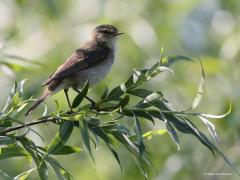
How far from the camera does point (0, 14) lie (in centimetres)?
825

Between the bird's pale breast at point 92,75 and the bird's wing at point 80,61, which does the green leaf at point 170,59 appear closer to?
the bird's wing at point 80,61

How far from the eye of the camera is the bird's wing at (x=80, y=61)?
5.43 metres

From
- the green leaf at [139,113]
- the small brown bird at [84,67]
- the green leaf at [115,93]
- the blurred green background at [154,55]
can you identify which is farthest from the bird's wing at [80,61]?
the green leaf at [139,113]

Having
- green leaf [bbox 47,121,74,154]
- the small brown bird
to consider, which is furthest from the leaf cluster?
the small brown bird

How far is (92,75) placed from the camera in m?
5.91

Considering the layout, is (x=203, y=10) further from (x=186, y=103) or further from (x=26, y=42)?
(x=26, y=42)

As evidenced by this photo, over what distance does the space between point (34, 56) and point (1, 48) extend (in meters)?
2.67

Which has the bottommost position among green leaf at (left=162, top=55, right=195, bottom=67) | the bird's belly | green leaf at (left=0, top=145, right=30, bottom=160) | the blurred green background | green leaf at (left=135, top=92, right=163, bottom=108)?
the blurred green background

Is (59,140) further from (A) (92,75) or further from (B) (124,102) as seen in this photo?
(A) (92,75)

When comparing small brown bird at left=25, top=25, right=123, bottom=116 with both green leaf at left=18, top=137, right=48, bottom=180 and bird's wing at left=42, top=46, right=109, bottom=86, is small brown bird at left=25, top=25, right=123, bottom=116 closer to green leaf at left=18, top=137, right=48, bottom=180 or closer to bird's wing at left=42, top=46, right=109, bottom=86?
bird's wing at left=42, top=46, right=109, bottom=86

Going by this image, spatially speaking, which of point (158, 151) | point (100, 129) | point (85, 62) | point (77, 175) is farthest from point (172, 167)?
point (100, 129)

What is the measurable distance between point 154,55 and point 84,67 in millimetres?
1982

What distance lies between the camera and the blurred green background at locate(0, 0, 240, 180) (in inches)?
289

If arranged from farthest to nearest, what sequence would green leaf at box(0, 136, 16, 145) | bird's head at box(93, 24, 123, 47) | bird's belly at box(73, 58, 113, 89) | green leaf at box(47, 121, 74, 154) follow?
bird's head at box(93, 24, 123, 47)
bird's belly at box(73, 58, 113, 89)
green leaf at box(0, 136, 16, 145)
green leaf at box(47, 121, 74, 154)
